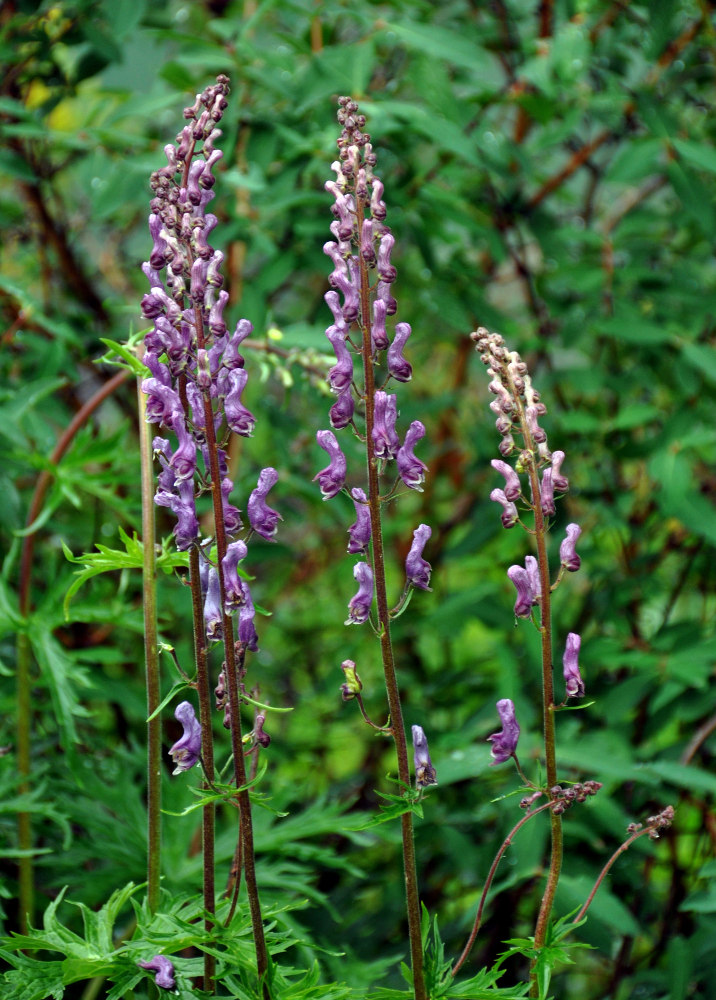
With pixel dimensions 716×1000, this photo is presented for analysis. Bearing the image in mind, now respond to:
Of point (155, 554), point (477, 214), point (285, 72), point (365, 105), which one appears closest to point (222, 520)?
point (155, 554)

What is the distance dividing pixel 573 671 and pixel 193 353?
0.66 m

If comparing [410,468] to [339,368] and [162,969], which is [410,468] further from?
[162,969]

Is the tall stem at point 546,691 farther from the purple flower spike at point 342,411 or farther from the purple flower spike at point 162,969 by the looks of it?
the purple flower spike at point 162,969

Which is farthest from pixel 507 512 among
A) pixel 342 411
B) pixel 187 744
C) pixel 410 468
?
pixel 187 744

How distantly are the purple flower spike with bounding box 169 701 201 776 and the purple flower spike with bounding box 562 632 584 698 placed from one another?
0.51 meters

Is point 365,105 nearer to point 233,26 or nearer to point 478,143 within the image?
point 478,143

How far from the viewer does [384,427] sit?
1.25m

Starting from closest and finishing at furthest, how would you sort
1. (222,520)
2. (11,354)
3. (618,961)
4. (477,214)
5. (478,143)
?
(222,520) < (618,961) < (478,143) < (11,354) < (477,214)

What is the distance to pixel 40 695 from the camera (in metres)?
2.55

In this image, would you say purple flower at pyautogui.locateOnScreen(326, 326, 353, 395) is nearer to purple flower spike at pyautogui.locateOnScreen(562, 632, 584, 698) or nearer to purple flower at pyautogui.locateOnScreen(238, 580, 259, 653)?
purple flower at pyautogui.locateOnScreen(238, 580, 259, 653)

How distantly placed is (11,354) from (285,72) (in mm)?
1045

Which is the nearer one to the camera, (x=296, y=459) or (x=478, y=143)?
(x=478, y=143)

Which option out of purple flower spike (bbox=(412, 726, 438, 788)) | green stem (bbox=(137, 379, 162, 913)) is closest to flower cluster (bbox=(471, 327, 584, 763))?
purple flower spike (bbox=(412, 726, 438, 788))

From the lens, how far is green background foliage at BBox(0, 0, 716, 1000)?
2.14 meters
